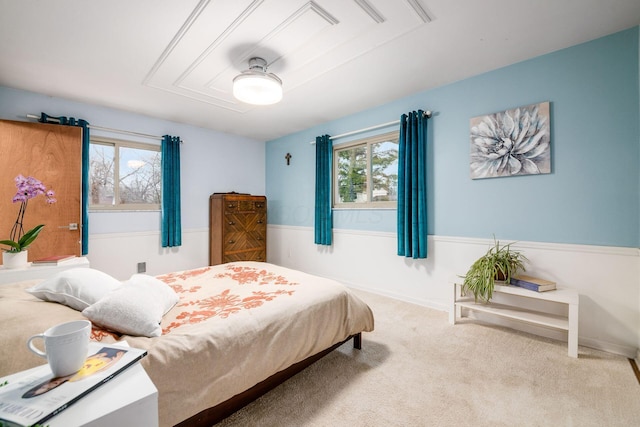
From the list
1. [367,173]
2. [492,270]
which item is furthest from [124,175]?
[492,270]

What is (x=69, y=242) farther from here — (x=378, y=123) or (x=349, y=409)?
(x=378, y=123)

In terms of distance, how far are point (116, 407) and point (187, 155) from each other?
4.25 metres

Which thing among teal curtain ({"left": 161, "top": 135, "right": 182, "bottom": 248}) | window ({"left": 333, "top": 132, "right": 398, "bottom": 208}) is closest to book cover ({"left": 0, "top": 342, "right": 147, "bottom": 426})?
window ({"left": 333, "top": 132, "right": 398, "bottom": 208})

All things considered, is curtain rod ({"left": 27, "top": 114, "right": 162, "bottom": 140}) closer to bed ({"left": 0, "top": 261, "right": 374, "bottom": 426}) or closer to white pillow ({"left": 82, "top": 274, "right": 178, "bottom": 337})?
bed ({"left": 0, "top": 261, "right": 374, "bottom": 426})

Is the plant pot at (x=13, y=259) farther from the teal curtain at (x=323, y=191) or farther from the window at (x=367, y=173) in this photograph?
the window at (x=367, y=173)

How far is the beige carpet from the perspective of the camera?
58.9 inches

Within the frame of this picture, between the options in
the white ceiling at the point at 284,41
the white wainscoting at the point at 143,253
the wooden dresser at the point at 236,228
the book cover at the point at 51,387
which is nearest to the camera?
the book cover at the point at 51,387

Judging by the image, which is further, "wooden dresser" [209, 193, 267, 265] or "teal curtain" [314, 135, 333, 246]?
"wooden dresser" [209, 193, 267, 265]

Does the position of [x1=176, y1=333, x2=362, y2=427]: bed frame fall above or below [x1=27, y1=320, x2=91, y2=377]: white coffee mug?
below

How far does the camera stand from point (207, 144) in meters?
4.59

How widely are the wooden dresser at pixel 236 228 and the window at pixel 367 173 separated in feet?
4.75

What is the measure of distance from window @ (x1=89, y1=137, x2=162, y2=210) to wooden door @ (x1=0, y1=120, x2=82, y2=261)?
1.93 ft

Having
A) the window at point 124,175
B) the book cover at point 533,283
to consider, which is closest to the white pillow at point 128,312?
the book cover at point 533,283

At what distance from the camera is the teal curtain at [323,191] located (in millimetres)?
4160
